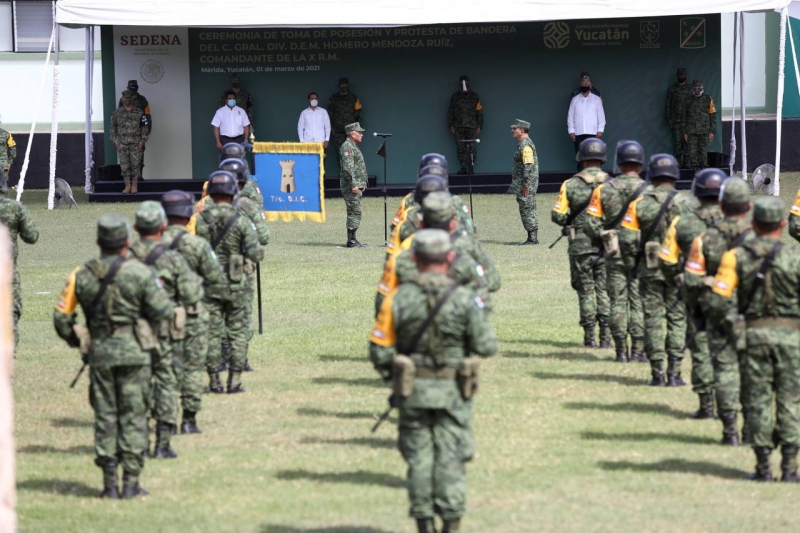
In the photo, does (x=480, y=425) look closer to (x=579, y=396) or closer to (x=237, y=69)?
(x=579, y=396)

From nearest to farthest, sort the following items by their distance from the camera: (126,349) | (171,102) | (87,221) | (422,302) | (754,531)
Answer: (422,302), (754,531), (126,349), (87,221), (171,102)

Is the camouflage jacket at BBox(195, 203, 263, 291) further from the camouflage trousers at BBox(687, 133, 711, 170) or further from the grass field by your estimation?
the camouflage trousers at BBox(687, 133, 711, 170)

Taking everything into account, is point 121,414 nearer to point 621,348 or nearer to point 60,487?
point 60,487

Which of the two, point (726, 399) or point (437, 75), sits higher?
point (437, 75)

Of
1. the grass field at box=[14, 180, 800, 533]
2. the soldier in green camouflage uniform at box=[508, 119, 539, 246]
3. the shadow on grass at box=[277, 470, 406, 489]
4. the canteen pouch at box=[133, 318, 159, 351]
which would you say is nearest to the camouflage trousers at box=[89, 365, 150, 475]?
the canteen pouch at box=[133, 318, 159, 351]

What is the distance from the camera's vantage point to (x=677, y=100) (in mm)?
30531

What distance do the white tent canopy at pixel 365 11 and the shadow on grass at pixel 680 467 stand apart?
718 inches

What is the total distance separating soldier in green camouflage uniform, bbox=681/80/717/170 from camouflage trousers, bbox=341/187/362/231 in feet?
32.2

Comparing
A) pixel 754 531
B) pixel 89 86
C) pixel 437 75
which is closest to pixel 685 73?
pixel 437 75

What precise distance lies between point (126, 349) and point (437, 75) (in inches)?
891

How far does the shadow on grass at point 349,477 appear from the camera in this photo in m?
9.98

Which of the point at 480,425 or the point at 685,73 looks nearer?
the point at 480,425

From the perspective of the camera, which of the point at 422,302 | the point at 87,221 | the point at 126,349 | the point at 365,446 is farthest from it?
the point at 87,221

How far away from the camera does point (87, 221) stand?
27.0 metres
